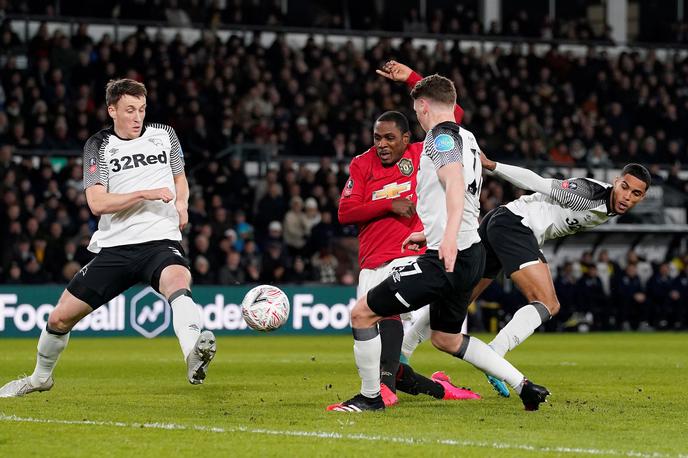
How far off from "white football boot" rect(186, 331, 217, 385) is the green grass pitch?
11.4 inches

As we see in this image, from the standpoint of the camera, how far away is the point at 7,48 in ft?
84.3

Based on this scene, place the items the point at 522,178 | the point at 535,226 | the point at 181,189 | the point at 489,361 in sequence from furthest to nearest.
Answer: the point at 535,226
the point at 522,178
the point at 181,189
the point at 489,361

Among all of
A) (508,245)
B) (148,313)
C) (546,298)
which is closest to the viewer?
(546,298)

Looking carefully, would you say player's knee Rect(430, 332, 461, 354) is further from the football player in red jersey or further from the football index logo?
the football index logo

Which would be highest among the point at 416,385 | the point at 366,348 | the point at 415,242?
the point at 415,242

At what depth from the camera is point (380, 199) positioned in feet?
31.9

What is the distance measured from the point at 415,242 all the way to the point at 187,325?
1704mm

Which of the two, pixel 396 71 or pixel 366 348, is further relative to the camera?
pixel 396 71

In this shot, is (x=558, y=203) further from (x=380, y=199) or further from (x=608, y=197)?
(x=380, y=199)

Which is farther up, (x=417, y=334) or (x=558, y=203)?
(x=558, y=203)

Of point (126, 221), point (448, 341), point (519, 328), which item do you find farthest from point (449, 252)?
point (519, 328)

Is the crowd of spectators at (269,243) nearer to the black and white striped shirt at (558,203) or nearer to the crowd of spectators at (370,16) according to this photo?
the crowd of spectators at (370,16)

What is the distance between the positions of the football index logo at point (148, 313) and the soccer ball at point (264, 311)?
463 inches

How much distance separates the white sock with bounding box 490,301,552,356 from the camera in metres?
10.1
